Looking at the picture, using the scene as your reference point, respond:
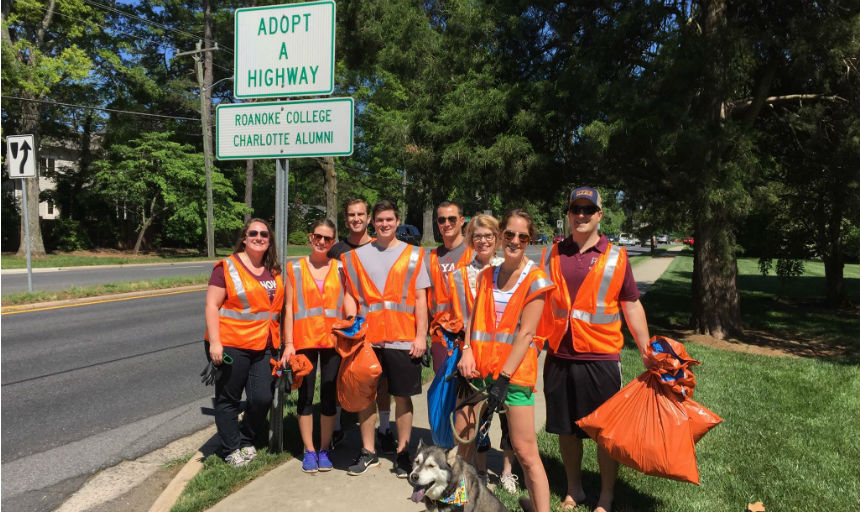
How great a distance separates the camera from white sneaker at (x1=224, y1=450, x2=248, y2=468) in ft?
13.3

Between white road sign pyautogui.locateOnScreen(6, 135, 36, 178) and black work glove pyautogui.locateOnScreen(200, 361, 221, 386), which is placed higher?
white road sign pyautogui.locateOnScreen(6, 135, 36, 178)

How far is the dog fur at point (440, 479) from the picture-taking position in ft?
8.31

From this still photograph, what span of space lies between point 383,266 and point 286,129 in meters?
1.43

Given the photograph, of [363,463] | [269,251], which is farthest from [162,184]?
[363,463]

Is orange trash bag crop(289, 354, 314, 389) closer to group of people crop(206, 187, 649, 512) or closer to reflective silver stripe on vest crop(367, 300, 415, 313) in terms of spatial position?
group of people crop(206, 187, 649, 512)

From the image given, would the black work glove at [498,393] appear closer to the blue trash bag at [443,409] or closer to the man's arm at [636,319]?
the blue trash bag at [443,409]

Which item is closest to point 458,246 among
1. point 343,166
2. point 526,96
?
point 526,96

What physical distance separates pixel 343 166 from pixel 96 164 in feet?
42.2

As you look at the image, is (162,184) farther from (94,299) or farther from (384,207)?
(384,207)

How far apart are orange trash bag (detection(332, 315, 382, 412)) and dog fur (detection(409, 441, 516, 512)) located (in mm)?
1114

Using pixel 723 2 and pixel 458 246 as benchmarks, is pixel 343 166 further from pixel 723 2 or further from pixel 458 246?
pixel 458 246

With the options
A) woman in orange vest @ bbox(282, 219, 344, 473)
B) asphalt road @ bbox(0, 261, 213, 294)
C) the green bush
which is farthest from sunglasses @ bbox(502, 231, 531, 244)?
the green bush

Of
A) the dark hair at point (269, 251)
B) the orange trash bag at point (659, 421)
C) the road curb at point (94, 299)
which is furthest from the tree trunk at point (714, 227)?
the road curb at point (94, 299)

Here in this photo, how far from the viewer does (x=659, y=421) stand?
9.78 ft
